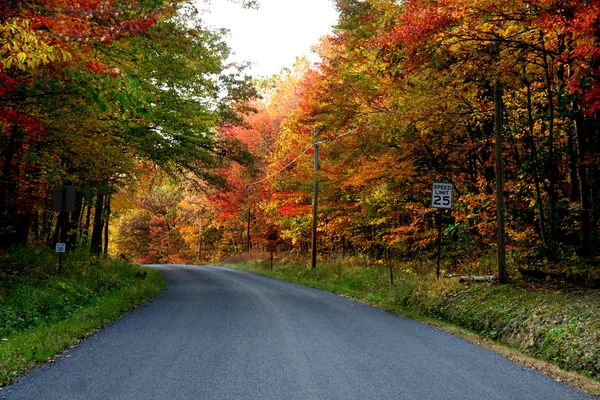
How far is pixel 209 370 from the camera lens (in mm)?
5938

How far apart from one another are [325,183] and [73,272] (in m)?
12.6

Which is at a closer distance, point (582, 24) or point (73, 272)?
point (582, 24)

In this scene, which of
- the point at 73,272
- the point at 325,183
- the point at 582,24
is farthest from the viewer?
the point at 325,183

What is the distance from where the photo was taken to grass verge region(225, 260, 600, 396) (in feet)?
22.6

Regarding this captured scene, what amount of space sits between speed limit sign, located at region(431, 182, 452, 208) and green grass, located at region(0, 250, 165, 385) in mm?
8616


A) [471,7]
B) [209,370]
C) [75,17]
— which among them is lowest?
[209,370]

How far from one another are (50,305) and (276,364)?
655cm

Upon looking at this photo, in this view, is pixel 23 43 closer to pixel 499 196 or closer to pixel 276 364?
pixel 276 364

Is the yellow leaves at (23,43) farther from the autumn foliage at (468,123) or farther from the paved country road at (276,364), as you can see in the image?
the autumn foliage at (468,123)

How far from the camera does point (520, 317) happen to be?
8.96m

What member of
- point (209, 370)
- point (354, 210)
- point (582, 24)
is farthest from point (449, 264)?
point (209, 370)

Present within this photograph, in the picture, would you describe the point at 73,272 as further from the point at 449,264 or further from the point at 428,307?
the point at 449,264

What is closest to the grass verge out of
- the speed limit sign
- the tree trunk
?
the speed limit sign

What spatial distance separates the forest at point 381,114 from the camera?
795 centimetres
